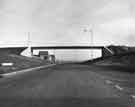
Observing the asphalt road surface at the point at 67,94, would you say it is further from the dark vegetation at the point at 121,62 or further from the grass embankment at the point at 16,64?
the dark vegetation at the point at 121,62

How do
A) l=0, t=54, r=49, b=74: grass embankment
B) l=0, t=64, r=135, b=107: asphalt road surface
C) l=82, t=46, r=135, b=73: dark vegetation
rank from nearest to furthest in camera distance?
l=0, t=64, r=135, b=107: asphalt road surface < l=0, t=54, r=49, b=74: grass embankment < l=82, t=46, r=135, b=73: dark vegetation

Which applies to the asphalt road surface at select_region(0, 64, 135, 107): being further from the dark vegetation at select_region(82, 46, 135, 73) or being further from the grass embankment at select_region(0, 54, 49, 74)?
the dark vegetation at select_region(82, 46, 135, 73)

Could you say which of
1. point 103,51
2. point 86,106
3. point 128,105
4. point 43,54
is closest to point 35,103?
point 86,106

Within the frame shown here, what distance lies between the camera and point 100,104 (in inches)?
297

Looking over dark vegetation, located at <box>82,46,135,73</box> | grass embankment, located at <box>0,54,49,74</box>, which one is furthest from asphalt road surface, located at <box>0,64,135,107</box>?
dark vegetation, located at <box>82,46,135,73</box>

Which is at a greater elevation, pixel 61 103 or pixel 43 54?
pixel 61 103

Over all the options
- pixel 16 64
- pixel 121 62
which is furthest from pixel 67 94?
pixel 121 62

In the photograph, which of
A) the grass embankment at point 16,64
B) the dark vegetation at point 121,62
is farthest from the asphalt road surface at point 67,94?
the dark vegetation at point 121,62

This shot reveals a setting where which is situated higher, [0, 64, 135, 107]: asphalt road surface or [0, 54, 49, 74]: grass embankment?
[0, 64, 135, 107]: asphalt road surface

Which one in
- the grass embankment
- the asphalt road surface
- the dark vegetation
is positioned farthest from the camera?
the dark vegetation

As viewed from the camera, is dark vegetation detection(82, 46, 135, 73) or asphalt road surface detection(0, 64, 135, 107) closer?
asphalt road surface detection(0, 64, 135, 107)

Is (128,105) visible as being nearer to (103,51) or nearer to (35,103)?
(35,103)

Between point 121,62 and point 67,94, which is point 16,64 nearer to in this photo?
point 121,62

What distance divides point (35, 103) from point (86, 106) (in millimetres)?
1791
